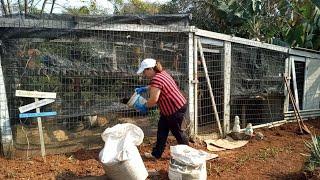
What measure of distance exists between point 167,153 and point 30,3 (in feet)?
27.7

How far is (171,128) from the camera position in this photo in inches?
232

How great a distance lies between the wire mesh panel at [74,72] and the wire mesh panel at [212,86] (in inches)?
39.0

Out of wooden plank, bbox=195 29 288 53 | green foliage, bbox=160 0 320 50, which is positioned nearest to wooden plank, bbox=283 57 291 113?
wooden plank, bbox=195 29 288 53

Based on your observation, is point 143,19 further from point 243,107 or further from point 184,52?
point 243,107

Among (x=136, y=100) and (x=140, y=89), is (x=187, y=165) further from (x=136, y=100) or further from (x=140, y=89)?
(x=140, y=89)

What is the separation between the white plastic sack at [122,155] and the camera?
4.62m

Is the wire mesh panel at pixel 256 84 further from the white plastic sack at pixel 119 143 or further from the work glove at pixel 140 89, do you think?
the white plastic sack at pixel 119 143

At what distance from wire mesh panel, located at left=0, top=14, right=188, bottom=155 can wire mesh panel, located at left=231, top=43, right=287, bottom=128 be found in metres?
2.03

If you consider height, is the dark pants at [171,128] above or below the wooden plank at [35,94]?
below

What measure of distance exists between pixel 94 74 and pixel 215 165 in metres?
2.43

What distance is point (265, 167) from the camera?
5895 millimetres

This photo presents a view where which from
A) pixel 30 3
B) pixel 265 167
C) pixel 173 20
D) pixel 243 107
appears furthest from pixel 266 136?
pixel 30 3

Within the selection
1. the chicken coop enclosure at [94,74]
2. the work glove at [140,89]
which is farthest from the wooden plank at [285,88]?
the work glove at [140,89]

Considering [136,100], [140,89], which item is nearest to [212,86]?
[140,89]
